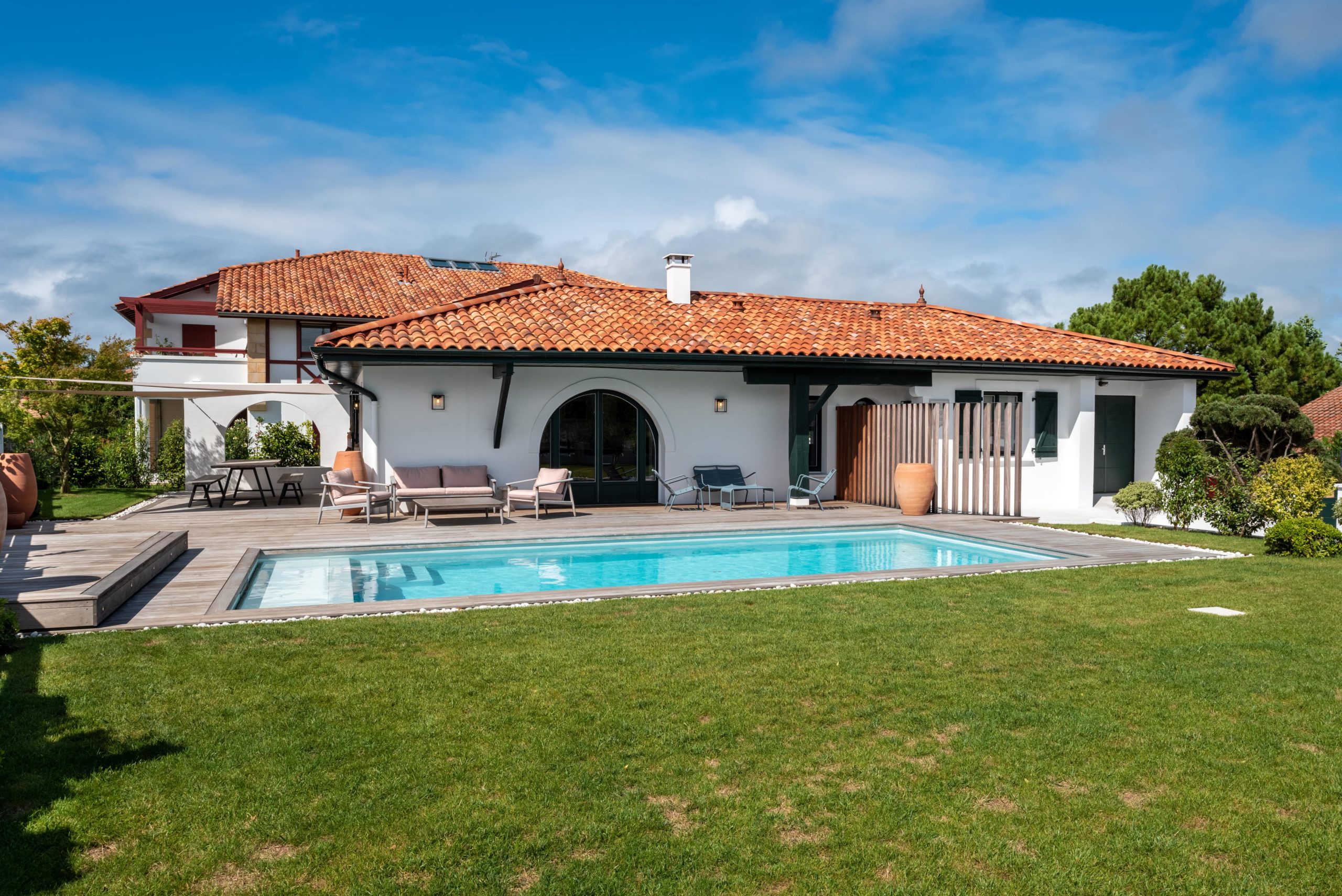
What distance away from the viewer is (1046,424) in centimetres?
1828

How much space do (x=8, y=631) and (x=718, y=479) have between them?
11.8 meters

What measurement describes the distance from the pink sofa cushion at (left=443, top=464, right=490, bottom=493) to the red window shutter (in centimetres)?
2088

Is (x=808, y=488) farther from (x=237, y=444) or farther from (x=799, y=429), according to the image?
(x=237, y=444)

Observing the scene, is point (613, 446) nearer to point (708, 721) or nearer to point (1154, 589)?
point (1154, 589)

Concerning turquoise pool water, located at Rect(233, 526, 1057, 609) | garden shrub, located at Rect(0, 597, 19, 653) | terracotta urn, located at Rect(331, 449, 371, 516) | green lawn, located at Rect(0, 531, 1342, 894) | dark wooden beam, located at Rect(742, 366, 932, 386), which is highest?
dark wooden beam, located at Rect(742, 366, 932, 386)

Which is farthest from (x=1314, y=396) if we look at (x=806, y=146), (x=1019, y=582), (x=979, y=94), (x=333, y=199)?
(x=333, y=199)

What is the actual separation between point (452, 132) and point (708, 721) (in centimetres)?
1726

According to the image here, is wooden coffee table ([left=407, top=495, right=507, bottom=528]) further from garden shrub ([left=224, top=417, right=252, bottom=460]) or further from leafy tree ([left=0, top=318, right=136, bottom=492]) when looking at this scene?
garden shrub ([left=224, top=417, right=252, bottom=460])

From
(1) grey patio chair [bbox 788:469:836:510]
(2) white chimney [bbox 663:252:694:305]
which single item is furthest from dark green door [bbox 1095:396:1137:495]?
(2) white chimney [bbox 663:252:694:305]

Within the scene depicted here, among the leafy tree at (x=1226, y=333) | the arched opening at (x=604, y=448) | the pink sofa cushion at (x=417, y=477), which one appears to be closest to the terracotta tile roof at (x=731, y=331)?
the arched opening at (x=604, y=448)

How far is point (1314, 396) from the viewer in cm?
2725

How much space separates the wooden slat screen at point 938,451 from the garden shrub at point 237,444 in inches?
655

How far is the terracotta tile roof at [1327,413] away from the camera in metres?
31.8

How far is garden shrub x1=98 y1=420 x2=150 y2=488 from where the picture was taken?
22.1 m
